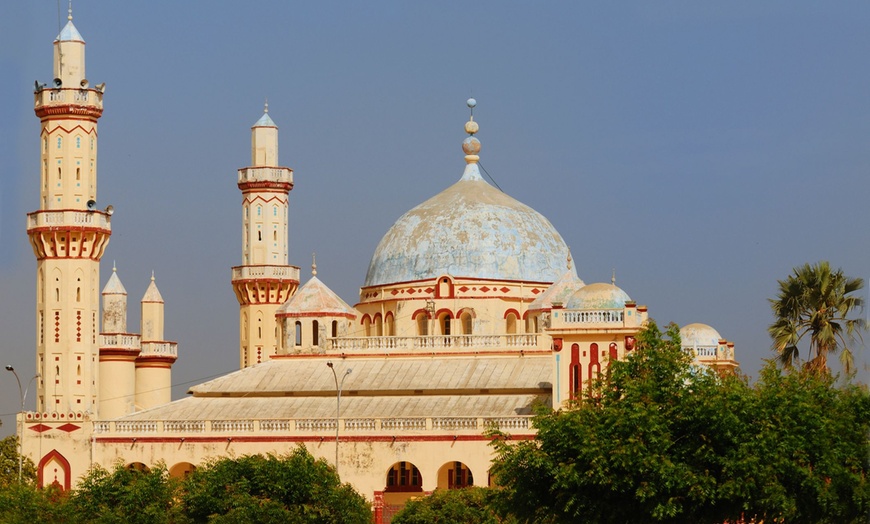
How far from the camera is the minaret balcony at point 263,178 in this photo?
9031 centimetres

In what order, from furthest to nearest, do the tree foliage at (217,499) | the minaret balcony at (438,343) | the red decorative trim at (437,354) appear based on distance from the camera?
the minaret balcony at (438,343) → the red decorative trim at (437,354) → the tree foliage at (217,499)

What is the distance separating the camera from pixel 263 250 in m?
90.2

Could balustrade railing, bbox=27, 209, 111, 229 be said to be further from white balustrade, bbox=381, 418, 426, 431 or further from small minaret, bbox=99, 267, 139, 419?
white balustrade, bbox=381, 418, 426, 431

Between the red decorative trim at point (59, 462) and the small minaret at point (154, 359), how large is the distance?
16793mm

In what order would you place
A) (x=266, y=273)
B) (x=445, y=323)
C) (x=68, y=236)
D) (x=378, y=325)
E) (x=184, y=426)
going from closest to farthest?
(x=184, y=426) < (x=68, y=236) < (x=445, y=323) < (x=378, y=325) < (x=266, y=273)

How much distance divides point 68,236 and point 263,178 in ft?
48.4

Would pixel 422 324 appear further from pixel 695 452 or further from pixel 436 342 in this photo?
pixel 695 452

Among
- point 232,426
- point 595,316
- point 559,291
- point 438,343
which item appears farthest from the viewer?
point 438,343

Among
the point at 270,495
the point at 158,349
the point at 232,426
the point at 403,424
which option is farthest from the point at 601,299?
the point at 158,349

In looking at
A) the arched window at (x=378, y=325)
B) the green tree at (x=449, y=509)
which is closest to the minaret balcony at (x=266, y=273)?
the arched window at (x=378, y=325)

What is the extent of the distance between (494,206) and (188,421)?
18.6m

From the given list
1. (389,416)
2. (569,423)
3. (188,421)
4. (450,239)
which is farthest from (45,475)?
(569,423)

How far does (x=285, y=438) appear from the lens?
241ft

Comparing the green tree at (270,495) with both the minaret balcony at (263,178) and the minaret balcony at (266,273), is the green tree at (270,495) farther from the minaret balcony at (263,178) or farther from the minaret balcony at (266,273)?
the minaret balcony at (263,178)
